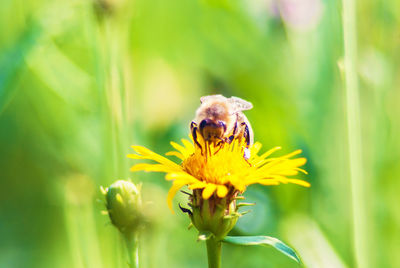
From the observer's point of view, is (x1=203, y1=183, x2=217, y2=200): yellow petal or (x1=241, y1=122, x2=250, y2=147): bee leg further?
(x1=241, y1=122, x2=250, y2=147): bee leg

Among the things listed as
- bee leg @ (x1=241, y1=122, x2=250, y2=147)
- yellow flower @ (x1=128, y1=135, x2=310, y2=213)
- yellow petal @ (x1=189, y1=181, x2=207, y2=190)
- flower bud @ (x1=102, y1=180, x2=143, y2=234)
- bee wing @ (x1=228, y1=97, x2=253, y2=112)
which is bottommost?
flower bud @ (x1=102, y1=180, x2=143, y2=234)

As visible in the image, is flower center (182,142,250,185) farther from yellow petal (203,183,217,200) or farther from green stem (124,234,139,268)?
green stem (124,234,139,268)

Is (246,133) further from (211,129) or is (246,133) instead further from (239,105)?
(211,129)

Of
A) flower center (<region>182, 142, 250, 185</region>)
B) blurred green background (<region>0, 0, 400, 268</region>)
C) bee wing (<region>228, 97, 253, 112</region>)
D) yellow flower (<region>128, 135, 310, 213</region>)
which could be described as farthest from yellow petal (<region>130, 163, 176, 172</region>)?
blurred green background (<region>0, 0, 400, 268</region>)

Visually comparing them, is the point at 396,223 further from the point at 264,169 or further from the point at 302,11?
the point at 302,11

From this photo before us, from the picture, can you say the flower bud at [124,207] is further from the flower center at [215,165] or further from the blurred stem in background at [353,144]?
the blurred stem in background at [353,144]

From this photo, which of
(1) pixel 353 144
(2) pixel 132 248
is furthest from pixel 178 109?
(2) pixel 132 248
